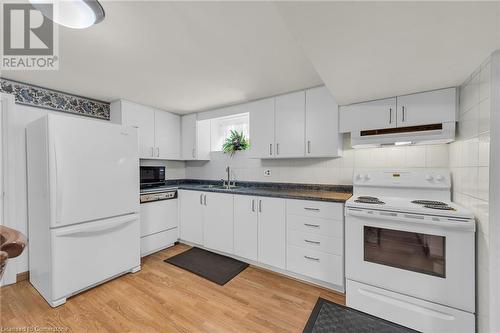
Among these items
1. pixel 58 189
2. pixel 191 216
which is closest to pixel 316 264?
pixel 191 216

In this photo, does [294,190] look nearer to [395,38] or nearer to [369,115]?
[369,115]

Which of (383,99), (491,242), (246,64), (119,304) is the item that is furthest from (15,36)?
(491,242)

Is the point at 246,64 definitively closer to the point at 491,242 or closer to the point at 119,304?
the point at 491,242

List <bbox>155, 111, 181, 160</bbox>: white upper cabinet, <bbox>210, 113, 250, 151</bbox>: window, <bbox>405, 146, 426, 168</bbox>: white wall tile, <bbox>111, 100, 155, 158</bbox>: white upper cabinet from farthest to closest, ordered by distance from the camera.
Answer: <bbox>210, 113, 250, 151</bbox>: window < <bbox>155, 111, 181, 160</bbox>: white upper cabinet < <bbox>111, 100, 155, 158</bbox>: white upper cabinet < <bbox>405, 146, 426, 168</bbox>: white wall tile

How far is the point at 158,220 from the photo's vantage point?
296cm

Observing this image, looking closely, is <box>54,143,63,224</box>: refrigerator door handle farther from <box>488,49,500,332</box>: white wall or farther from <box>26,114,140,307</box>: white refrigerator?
<box>488,49,500,332</box>: white wall

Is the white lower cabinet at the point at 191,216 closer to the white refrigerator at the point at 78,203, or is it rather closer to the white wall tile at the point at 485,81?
the white refrigerator at the point at 78,203

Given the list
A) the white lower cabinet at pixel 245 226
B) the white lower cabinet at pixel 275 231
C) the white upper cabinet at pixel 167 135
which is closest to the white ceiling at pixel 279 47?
the white upper cabinet at pixel 167 135

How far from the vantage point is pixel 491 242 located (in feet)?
4.06

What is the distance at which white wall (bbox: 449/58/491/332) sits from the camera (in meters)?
1.28

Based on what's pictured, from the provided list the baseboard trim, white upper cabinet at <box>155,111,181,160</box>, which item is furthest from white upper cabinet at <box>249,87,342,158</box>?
the baseboard trim

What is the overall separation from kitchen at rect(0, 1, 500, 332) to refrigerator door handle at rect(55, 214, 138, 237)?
0.6 inches

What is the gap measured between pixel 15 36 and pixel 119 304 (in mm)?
2247

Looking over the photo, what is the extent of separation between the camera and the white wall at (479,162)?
128cm
